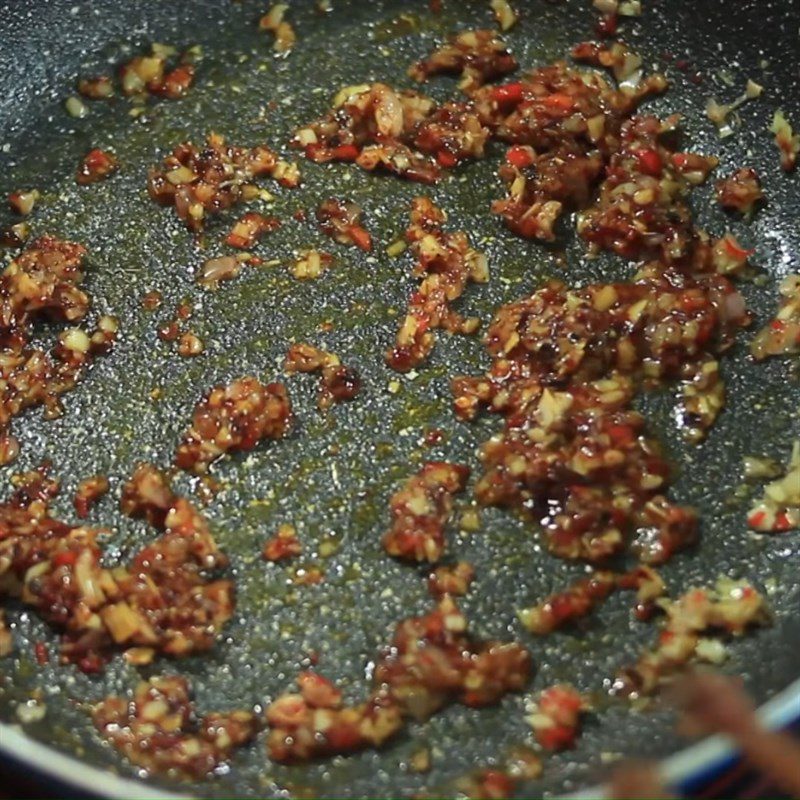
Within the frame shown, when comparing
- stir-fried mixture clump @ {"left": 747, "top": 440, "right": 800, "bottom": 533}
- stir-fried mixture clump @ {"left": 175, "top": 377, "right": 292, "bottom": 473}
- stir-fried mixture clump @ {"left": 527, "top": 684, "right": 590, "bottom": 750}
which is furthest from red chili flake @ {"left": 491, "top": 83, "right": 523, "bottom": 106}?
stir-fried mixture clump @ {"left": 527, "top": 684, "right": 590, "bottom": 750}

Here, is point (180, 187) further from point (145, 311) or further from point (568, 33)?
point (568, 33)

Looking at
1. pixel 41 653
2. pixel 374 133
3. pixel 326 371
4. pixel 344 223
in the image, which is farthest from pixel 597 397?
pixel 41 653

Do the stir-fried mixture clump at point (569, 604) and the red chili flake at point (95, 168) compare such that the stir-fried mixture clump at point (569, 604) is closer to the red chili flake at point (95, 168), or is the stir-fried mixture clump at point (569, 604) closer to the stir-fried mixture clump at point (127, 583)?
the stir-fried mixture clump at point (127, 583)

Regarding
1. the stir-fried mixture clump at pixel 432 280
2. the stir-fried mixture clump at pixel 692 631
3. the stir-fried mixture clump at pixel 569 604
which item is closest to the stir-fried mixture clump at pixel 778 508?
the stir-fried mixture clump at pixel 692 631

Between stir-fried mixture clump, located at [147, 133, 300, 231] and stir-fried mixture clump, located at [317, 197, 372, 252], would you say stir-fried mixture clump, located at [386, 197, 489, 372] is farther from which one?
stir-fried mixture clump, located at [147, 133, 300, 231]

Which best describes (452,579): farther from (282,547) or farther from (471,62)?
(471,62)

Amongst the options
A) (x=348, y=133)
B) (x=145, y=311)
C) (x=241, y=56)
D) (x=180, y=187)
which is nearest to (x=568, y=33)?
(x=348, y=133)

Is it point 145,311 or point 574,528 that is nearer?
point 574,528
